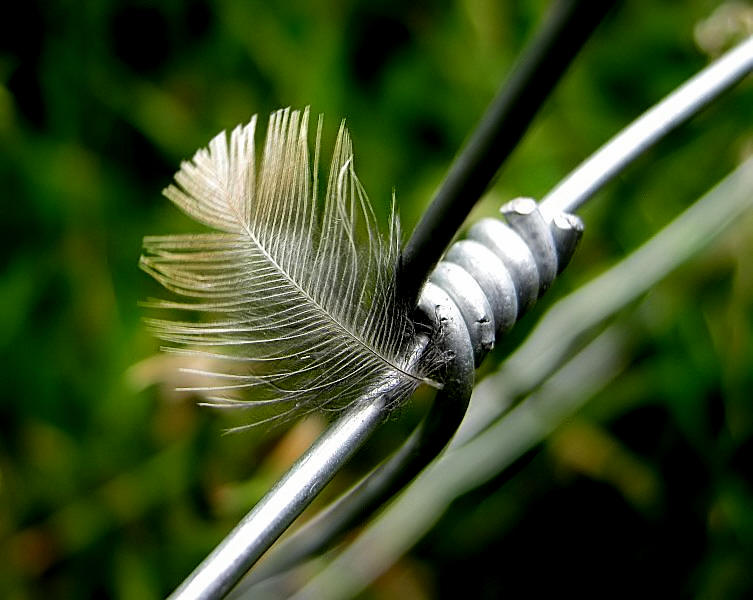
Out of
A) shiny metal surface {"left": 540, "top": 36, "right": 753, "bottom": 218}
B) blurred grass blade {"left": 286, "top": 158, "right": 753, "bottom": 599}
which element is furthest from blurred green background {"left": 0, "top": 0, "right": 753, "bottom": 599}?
shiny metal surface {"left": 540, "top": 36, "right": 753, "bottom": 218}

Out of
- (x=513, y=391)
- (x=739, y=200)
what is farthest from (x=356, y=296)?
(x=739, y=200)

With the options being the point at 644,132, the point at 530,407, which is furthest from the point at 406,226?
the point at 644,132

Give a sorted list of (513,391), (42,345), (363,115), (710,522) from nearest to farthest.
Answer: (513,391) → (710,522) → (42,345) → (363,115)

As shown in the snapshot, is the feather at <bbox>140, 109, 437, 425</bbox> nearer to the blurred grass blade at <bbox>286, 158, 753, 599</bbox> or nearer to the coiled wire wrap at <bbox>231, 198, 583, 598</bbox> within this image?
the coiled wire wrap at <bbox>231, 198, 583, 598</bbox>

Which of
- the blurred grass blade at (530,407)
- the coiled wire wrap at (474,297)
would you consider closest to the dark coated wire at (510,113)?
the coiled wire wrap at (474,297)

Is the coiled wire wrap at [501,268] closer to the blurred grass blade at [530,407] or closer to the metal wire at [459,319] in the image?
the metal wire at [459,319]

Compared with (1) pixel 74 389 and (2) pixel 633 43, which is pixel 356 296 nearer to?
(1) pixel 74 389

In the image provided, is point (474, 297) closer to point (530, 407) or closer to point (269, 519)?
point (269, 519)
